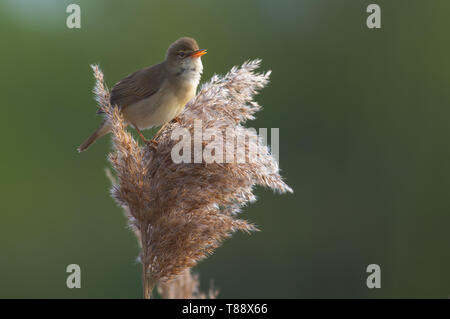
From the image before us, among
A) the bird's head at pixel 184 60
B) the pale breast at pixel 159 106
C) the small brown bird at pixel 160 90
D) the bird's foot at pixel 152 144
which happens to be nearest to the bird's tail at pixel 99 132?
the small brown bird at pixel 160 90

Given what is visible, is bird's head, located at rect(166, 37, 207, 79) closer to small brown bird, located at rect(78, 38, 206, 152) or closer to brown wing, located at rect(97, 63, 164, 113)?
small brown bird, located at rect(78, 38, 206, 152)

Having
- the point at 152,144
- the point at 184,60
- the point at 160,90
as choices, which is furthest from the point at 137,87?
the point at 152,144

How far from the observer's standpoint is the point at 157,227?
91.2 inches

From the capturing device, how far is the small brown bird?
3.62m

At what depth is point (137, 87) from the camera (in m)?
3.69

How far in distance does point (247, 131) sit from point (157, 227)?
2.19 ft

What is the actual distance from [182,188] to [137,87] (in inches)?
62.0

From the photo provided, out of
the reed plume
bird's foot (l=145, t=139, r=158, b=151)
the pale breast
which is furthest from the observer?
the pale breast

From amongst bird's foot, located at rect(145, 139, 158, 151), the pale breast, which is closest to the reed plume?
bird's foot, located at rect(145, 139, 158, 151)

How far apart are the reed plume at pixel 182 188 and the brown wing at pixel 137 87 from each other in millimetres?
1212

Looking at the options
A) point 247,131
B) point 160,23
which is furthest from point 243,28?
point 247,131

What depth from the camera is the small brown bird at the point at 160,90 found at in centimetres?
362
